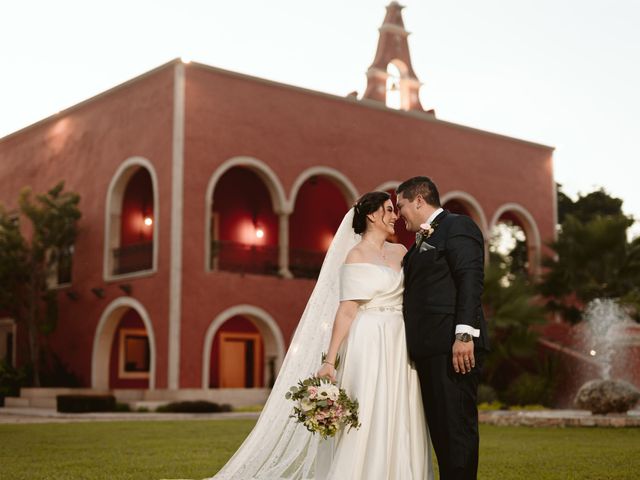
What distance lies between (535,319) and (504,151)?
8004mm

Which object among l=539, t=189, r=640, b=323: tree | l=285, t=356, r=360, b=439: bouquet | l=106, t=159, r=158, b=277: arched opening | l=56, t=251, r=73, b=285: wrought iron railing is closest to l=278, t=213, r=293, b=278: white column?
l=106, t=159, r=158, b=277: arched opening

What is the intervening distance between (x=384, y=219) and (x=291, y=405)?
1607 millimetres

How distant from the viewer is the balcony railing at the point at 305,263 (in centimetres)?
2308

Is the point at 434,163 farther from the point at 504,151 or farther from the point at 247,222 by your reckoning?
the point at 247,222

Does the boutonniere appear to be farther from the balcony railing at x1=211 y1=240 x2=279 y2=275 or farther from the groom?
the balcony railing at x1=211 y1=240 x2=279 y2=275

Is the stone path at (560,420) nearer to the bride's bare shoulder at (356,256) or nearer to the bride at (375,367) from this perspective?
the bride at (375,367)

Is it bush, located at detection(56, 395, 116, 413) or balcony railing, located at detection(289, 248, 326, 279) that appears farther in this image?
balcony railing, located at detection(289, 248, 326, 279)

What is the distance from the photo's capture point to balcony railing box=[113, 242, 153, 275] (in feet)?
71.7

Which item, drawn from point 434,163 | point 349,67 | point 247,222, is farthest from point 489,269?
point 349,67

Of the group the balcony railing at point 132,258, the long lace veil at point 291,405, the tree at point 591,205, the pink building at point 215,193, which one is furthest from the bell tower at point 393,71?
the long lace veil at point 291,405

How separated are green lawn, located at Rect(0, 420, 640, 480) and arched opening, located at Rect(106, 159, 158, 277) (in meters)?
8.51

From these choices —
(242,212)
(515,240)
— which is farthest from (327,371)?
(515,240)

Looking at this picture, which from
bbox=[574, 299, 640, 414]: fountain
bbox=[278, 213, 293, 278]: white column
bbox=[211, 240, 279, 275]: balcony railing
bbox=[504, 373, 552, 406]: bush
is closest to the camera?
bbox=[574, 299, 640, 414]: fountain

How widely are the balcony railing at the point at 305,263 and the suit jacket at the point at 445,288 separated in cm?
1819
